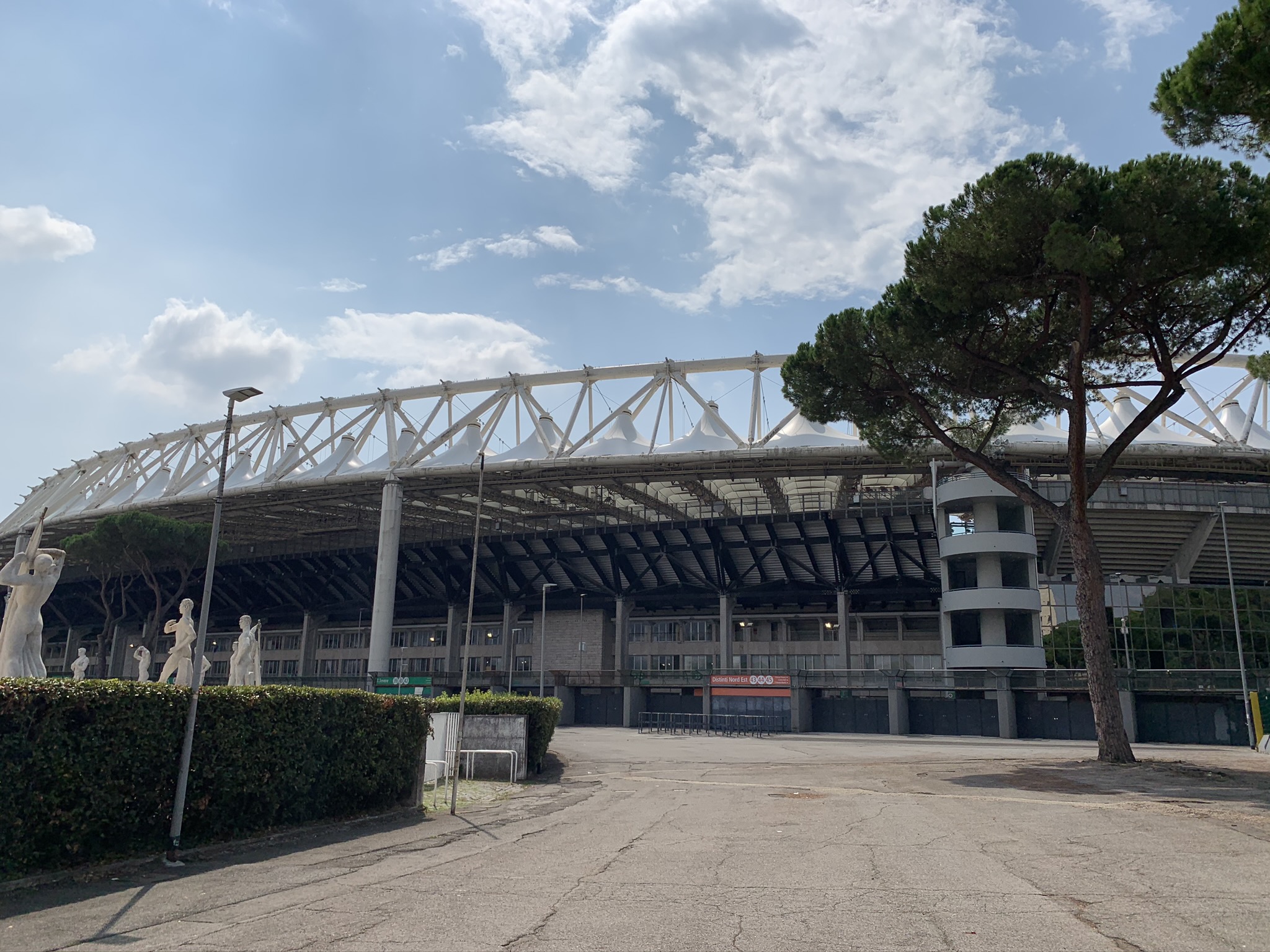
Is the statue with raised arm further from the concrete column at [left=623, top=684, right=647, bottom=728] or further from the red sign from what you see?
the concrete column at [left=623, top=684, right=647, bottom=728]

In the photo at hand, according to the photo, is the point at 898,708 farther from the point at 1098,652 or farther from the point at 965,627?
the point at 1098,652

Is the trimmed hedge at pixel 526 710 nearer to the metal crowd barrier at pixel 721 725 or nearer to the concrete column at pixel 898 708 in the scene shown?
the metal crowd barrier at pixel 721 725

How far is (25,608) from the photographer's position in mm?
17016

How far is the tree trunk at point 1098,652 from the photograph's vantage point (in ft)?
82.8

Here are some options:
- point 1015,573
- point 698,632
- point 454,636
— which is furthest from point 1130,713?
point 454,636

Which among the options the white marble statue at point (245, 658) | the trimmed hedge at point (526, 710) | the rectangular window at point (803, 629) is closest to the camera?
the trimmed hedge at point (526, 710)

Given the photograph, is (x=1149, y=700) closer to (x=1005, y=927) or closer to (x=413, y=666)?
(x=1005, y=927)

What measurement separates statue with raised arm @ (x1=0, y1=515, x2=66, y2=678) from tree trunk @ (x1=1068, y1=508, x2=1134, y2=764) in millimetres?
25095

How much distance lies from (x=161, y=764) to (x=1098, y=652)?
77.7ft

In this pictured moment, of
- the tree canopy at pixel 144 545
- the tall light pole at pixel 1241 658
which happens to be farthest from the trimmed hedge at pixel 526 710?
the tree canopy at pixel 144 545

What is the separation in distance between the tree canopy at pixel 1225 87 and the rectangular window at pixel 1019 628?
40.8m

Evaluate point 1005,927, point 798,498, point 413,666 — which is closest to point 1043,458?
point 798,498

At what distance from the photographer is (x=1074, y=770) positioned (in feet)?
77.5

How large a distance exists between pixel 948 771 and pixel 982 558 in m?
34.1
